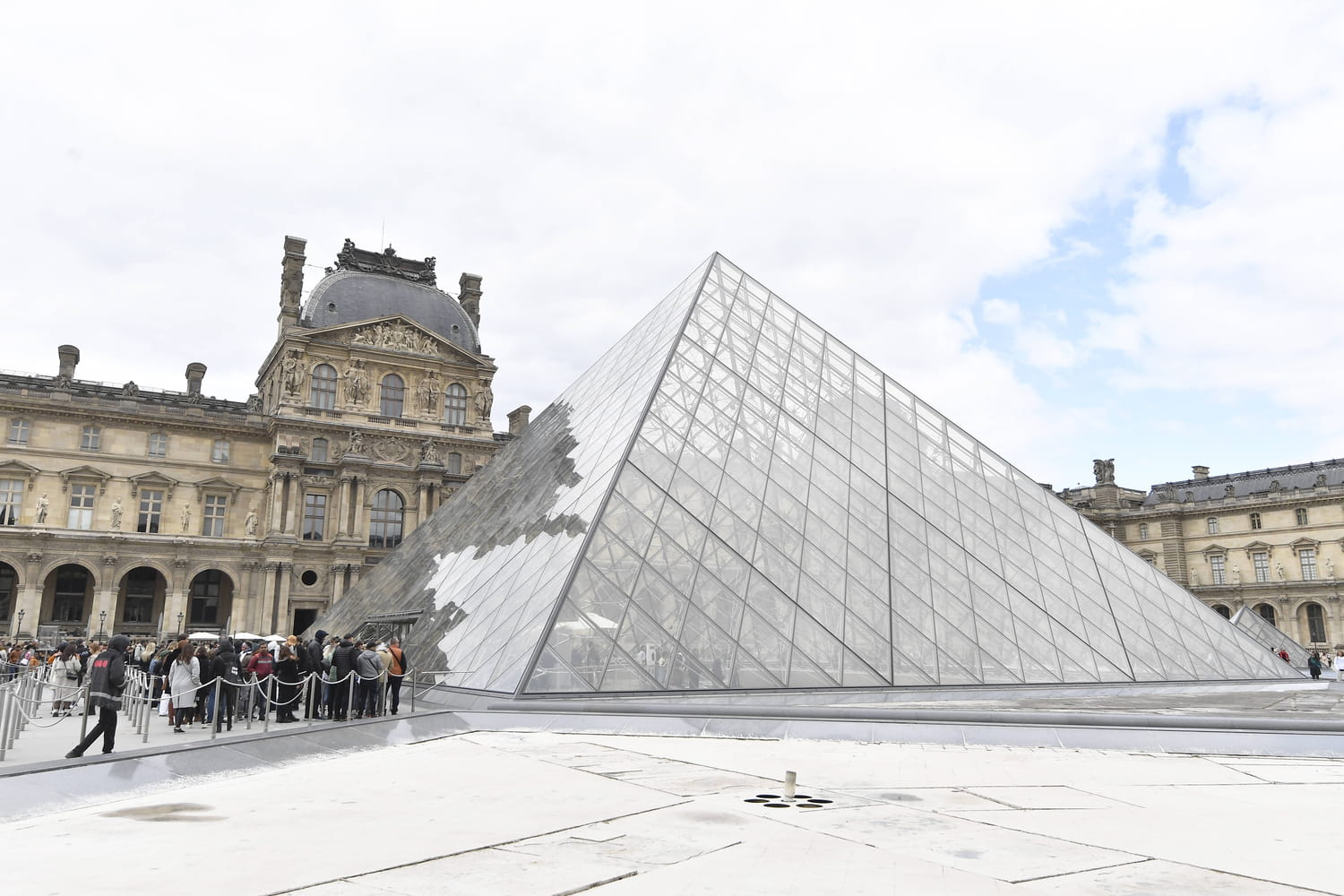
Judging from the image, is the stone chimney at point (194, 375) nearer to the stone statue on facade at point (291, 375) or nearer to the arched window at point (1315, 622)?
the stone statue on facade at point (291, 375)

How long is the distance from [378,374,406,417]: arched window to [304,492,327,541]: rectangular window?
5.90 meters

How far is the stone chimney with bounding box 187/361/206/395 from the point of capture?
51.9m

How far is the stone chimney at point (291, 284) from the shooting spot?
161 feet

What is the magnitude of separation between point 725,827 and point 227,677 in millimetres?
8354

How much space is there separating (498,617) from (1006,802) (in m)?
9.13

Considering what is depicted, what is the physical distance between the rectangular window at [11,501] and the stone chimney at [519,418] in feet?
89.5

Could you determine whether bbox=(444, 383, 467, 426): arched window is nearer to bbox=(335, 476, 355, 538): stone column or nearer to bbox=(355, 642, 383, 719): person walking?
bbox=(335, 476, 355, 538): stone column

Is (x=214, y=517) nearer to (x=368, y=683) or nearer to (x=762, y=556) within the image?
(x=368, y=683)

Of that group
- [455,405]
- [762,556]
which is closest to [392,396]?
[455,405]

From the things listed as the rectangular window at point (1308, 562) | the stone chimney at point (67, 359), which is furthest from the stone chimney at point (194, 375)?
the rectangular window at point (1308, 562)

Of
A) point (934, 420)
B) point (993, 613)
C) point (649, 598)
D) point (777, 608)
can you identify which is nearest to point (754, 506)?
point (777, 608)

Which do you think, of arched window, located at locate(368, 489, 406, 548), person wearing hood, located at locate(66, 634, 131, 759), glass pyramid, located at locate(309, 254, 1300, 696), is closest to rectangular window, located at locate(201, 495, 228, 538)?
arched window, located at locate(368, 489, 406, 548)

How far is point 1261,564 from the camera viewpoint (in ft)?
188

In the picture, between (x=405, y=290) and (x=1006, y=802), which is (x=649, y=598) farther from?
(x=405, y=290)
